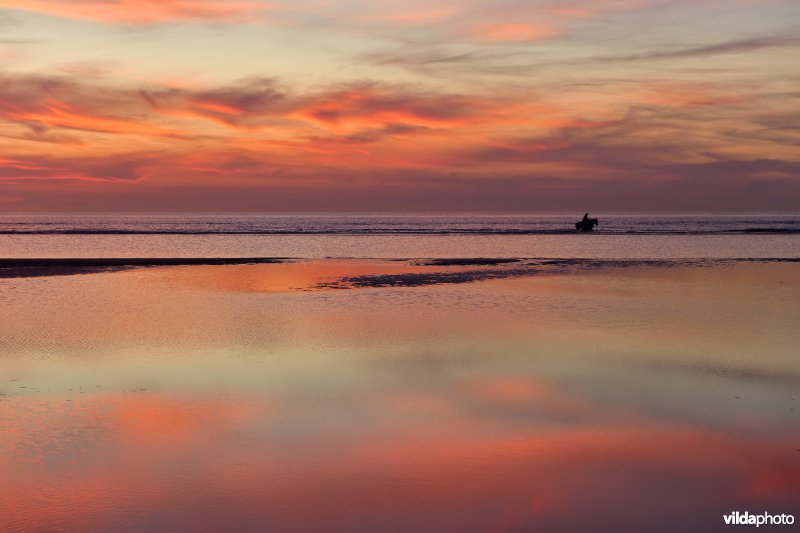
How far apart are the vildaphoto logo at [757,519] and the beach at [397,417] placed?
0.13 m

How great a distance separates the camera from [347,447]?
32.8 feet

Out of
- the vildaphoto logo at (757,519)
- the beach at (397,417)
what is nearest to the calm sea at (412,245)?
the beach at (397,417)

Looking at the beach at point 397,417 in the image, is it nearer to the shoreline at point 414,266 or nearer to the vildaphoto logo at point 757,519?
the vildaphoto logo at point 757,519

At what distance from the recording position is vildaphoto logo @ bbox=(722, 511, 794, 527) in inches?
303

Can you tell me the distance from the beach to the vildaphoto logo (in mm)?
127

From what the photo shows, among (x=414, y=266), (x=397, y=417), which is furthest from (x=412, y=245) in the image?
(x=397, y=417)

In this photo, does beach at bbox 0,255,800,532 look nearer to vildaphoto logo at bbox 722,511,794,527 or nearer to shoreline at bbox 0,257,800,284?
vildaphoto logo at bbox 722,511,794,527

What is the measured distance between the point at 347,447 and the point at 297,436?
832 millimetres

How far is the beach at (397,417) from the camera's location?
8.09 metres

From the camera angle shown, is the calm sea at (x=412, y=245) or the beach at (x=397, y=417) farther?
the calm sea at (x=412, y=245)

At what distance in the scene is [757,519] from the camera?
779cm

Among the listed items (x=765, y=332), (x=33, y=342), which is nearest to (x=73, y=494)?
(x=33, y=342)

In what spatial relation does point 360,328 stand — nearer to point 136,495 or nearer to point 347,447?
point 347,447

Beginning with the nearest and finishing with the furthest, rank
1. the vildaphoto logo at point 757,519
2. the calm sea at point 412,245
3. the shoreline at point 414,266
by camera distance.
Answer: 1. the vildaphoto logo at point 757,519
2. the shoreline at point 414,266
3. the calm sea at point 412,245
